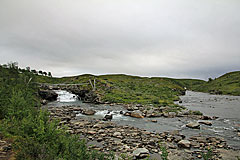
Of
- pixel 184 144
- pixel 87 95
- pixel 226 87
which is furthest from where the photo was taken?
pixel 226 87

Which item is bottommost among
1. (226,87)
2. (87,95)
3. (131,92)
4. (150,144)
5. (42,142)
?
(150,144)

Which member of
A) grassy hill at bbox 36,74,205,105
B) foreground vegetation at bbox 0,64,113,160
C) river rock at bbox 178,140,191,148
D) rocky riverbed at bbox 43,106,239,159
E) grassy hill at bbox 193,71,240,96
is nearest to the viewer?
foreground vegetation at bbox 0,64,113,160

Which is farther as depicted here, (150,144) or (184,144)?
(150,144)

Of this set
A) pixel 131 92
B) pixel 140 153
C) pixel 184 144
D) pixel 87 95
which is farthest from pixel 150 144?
pixel 131 92

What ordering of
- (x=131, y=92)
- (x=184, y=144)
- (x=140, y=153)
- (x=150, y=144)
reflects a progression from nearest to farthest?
(x=140, y=153) < (x=184, y=144) < (x=150, y=144) < (x=131, y=92)

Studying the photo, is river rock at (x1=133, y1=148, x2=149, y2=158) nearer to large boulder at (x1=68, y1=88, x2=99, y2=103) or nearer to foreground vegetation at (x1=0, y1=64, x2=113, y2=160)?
foreground vegetation at (x1=0, y1=64, x2=113, y2=160)

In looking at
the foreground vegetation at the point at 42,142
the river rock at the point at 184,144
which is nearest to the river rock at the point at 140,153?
the foreground vegetation at the point at 42,142

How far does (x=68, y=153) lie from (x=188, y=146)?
10.3m

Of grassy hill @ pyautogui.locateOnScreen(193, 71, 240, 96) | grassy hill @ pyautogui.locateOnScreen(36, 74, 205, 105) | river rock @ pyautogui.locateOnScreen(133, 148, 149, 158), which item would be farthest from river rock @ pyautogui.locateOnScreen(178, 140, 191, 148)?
grassy hill @ pyautogui.locateOnScreen(193, 71, 240, 96)

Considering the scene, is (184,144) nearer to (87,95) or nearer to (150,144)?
(150,144)

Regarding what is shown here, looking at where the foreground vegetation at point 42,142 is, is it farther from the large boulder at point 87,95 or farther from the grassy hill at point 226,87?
the grassy hill at point 226,87

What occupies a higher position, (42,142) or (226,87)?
(226,87)

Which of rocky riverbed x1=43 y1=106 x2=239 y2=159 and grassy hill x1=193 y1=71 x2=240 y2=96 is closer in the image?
rocky riverbed x1=43 y1=106 x2=239 y2=159

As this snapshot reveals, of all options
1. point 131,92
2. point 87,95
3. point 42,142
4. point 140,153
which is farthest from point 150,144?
point 131,92
